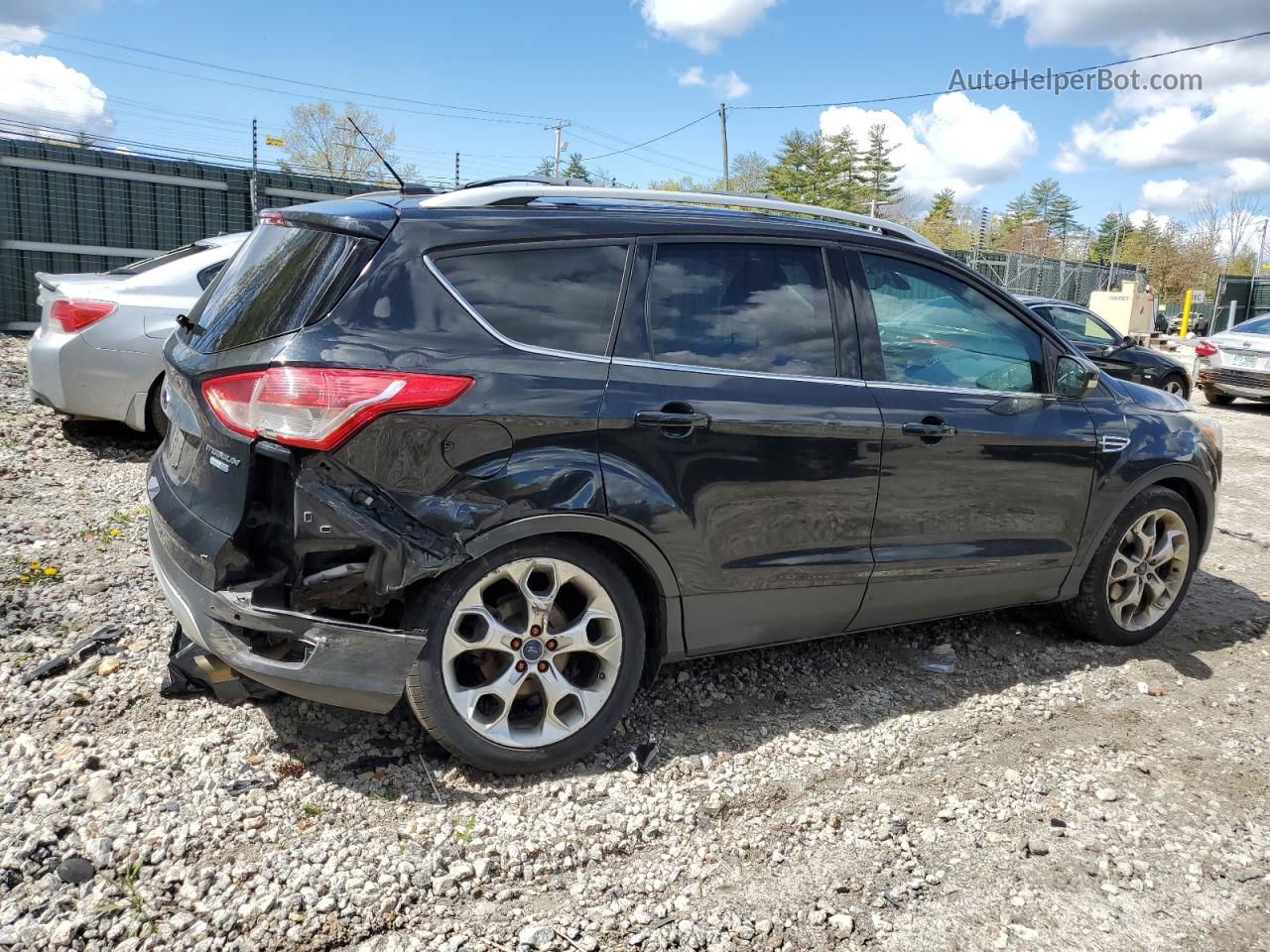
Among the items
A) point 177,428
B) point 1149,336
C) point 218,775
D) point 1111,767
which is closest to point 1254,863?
point 1111,767

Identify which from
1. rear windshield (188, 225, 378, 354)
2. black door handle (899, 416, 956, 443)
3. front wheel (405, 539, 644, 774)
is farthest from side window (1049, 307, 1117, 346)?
rear windshield (188, 225, 378, 354)

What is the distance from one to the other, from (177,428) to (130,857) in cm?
137

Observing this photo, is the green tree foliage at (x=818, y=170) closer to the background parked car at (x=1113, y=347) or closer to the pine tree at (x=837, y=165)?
the pine tree at (x=837, y=165)

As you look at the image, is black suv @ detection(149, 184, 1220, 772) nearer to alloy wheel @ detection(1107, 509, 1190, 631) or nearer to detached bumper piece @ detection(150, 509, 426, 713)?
detached bumper piece @ detection(150, 509, 426, 713)

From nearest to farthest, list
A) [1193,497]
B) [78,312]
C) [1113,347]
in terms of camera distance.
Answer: [1193,497] < [78,312] < [1113,347]

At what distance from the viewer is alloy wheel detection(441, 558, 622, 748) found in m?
3.12

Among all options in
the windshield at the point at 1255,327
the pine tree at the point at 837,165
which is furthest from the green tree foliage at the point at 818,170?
the windshield at the point at 1255,327

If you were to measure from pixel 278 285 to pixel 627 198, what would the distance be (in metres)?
1.22

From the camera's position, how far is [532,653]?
319 cm

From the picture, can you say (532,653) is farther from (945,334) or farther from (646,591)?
(945,334)

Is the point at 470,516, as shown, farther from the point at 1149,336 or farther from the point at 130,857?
the point at 1149,336

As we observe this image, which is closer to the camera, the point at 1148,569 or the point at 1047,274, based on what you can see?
the point at 1148,569

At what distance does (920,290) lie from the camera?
4.10 metres

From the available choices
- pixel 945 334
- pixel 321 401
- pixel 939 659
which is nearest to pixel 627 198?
pixel 321 401
